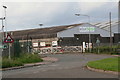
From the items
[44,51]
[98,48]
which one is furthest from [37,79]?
[44,51]

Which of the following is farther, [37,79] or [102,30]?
[102,30]

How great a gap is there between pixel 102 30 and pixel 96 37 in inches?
117

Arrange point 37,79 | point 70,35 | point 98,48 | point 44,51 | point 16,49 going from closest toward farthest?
point 37,79 → point 16,49 → point 98,48 → point 44,51 → point 70,35

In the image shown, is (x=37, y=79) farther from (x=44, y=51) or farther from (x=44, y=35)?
(x=44, y=35)

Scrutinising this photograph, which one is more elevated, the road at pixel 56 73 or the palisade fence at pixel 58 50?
the palisade fence at pixel 58 50

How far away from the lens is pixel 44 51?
228 feet

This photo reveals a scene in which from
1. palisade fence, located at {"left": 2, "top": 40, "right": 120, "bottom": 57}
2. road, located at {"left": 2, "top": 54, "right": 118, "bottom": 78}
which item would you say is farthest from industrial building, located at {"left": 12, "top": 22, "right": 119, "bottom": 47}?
road, located at {"left": 2, "top": 54, "right": 118, "bottom": 78}

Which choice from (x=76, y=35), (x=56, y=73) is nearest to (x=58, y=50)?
(x=76, y=35)

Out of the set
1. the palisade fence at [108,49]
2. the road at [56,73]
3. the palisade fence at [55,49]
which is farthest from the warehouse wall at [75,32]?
the road at [56,73]

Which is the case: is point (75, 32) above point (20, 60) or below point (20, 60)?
above

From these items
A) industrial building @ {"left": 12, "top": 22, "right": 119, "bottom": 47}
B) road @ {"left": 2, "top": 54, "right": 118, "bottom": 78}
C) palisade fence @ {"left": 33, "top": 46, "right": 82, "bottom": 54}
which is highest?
industrial building @ {"left": 12, "top": 22, "right": 119, "bottom": 47}

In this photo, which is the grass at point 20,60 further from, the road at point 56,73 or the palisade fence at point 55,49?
the road at point 56,73

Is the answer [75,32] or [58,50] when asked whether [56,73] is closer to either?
[58,50]

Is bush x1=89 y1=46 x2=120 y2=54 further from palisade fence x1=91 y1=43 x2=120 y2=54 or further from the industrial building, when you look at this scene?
the industrial building
